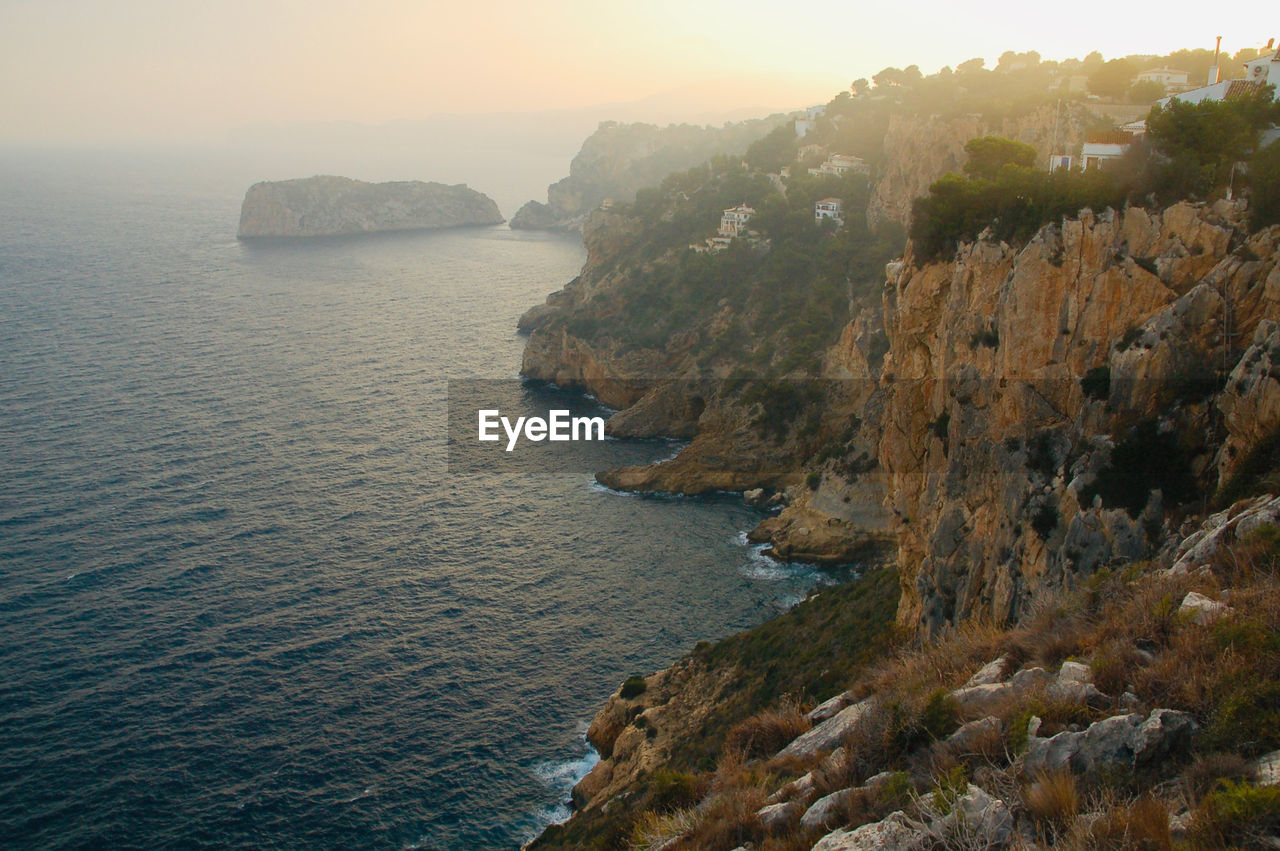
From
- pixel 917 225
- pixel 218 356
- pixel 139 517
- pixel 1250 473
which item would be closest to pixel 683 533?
pixel 917 225

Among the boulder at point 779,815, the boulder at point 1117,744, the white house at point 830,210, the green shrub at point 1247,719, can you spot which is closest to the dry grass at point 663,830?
the boulder at point 779,815

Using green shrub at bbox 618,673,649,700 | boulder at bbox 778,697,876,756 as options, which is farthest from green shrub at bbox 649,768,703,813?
green shrub at bbox 618,673,649,700

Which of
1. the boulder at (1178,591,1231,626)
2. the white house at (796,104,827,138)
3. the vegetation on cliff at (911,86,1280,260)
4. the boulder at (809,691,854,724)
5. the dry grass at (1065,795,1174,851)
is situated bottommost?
the boulder at (809,691,854,724)

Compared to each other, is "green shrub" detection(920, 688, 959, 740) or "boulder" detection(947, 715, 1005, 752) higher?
"boulder" detection(947, 715, 1005, 752)

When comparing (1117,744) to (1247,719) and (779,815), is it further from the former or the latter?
(779,815)

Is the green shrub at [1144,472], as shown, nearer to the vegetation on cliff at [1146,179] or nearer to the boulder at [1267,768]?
the vegetation on cliff at [1146,179]
